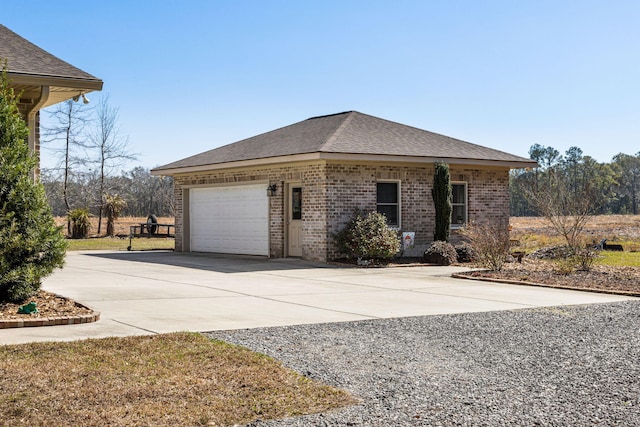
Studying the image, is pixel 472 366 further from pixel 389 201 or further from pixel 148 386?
pixel 389 201

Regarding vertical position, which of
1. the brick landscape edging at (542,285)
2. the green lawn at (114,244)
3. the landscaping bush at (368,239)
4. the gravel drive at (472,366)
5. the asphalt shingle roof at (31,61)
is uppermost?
the asphalt shingle roof at (31,61)

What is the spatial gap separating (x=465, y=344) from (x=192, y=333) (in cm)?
305

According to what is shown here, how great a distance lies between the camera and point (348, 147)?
803 inches

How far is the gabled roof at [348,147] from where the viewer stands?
67.3ft

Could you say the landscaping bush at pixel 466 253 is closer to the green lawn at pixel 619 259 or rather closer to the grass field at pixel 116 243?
the green lawn at pixel 619 259

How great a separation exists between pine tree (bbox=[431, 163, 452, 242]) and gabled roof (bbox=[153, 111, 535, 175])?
55cm

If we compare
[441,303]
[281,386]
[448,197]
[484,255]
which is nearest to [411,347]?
[281,386]

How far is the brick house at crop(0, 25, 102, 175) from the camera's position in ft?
38.3

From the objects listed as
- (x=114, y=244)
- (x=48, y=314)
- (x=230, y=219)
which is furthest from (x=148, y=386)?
(x=114, y=244)

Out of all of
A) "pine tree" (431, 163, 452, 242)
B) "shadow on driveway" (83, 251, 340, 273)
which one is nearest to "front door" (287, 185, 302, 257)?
"shadow on driveway" (83, 251, 340, 273)

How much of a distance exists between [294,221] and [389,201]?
9.35 feet

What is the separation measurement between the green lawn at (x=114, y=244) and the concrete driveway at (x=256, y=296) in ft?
29.6

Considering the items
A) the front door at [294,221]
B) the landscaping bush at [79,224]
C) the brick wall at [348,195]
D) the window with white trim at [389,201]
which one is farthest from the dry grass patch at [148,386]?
the landscaping bush at [79,224]

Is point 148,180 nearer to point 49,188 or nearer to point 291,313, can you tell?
point 49,188
